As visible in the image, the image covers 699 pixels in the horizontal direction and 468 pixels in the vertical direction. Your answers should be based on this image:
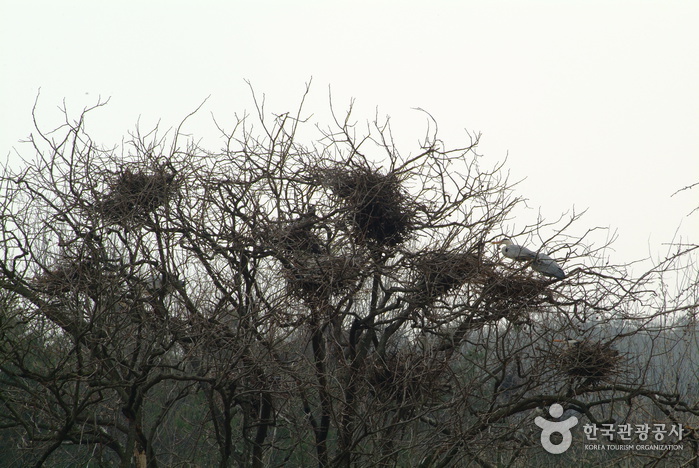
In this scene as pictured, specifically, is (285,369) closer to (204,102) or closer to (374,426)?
(374,426)

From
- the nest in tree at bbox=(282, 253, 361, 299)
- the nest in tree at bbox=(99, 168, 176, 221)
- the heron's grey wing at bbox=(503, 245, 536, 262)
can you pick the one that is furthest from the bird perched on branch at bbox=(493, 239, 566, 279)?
the nest in tree at bbox=(99, 168, 176, 221)

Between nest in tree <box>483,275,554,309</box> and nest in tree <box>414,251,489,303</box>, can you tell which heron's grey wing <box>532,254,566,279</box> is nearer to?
nest in tree <box>483,275,554,309</box>

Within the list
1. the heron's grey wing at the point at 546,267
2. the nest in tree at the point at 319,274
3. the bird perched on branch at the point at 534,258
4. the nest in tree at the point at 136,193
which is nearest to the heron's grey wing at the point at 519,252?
the bird perched on branch at the point at 534,258

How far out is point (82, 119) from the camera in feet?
17.6

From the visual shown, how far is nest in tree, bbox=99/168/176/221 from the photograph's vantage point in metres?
5.84

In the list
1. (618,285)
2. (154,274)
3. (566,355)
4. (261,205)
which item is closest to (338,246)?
(261,205)

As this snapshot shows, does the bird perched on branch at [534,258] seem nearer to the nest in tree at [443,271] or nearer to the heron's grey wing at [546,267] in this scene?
the heron's grey wing at [546,267]

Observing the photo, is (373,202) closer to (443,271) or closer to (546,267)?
(443,271)

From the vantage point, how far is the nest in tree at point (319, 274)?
5.51 m

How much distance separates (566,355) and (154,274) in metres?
3.59

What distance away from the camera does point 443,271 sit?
5914mm

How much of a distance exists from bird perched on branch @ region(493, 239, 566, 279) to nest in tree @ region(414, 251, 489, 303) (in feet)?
1.72

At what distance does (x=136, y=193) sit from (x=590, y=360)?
13.5ft

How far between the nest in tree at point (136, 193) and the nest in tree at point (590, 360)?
3647 millimetres
